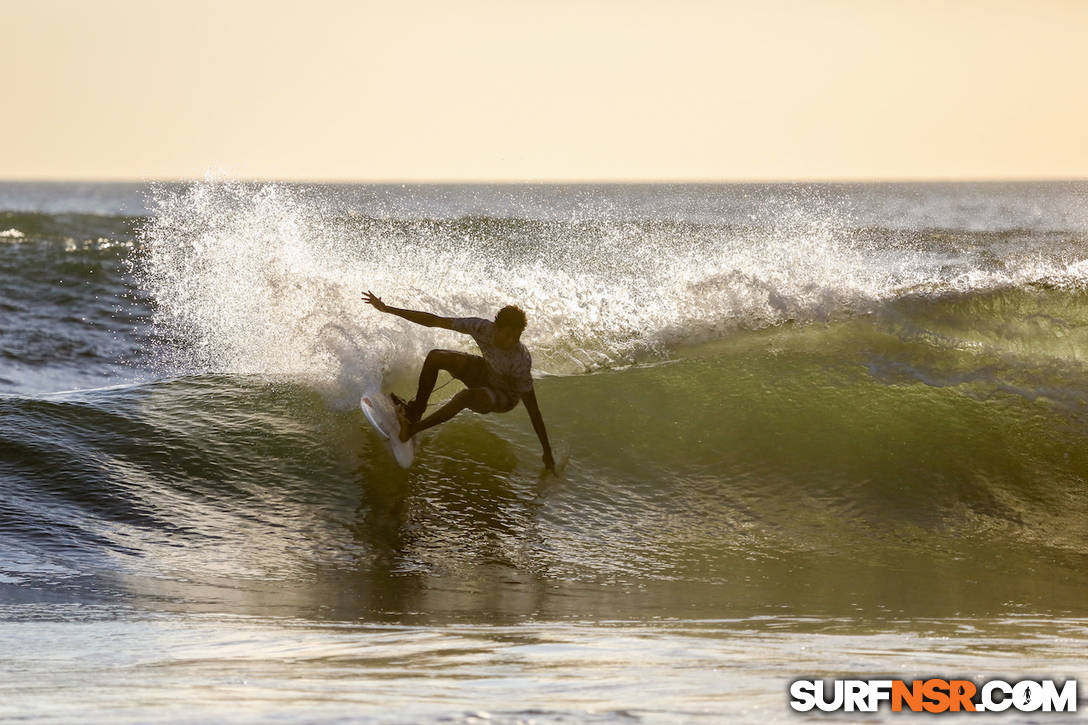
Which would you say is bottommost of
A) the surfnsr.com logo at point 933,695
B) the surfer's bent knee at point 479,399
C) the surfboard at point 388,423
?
the surfnsr.com logo at point 933,695

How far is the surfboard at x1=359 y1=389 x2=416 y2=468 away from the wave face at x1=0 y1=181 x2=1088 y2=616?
0.18 meters

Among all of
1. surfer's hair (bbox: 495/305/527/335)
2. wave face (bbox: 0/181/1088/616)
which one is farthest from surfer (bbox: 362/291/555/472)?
wave face (bbox: 0/181/1088/616)

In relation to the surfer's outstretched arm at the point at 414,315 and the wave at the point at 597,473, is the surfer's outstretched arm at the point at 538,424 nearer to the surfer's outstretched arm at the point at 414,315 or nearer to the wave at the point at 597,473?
the wave at the point at 597,473

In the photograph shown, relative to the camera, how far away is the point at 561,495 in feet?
27.8

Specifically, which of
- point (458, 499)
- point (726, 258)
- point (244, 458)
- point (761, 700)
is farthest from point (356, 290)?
point (761, 700)

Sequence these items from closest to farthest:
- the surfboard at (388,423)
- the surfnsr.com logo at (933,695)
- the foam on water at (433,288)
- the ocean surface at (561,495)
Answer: the surfnsr.com logo at (933,695) < the ocean surface at (561,495) < the surfboard at (388,423) < the foam on water at (433,288)

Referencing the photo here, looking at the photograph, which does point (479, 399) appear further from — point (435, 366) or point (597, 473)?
point (597, 473)

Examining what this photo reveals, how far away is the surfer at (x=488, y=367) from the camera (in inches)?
322

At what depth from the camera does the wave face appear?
272 inches

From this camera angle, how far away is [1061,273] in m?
13.1

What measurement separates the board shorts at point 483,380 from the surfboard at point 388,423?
0.70 m

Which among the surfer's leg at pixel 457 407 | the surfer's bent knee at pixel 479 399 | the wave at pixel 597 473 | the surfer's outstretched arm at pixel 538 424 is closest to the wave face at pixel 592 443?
the wave at pixel 597 473

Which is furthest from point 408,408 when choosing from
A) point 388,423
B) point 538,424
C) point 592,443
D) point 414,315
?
point 592,443

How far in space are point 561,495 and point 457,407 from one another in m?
0.99
